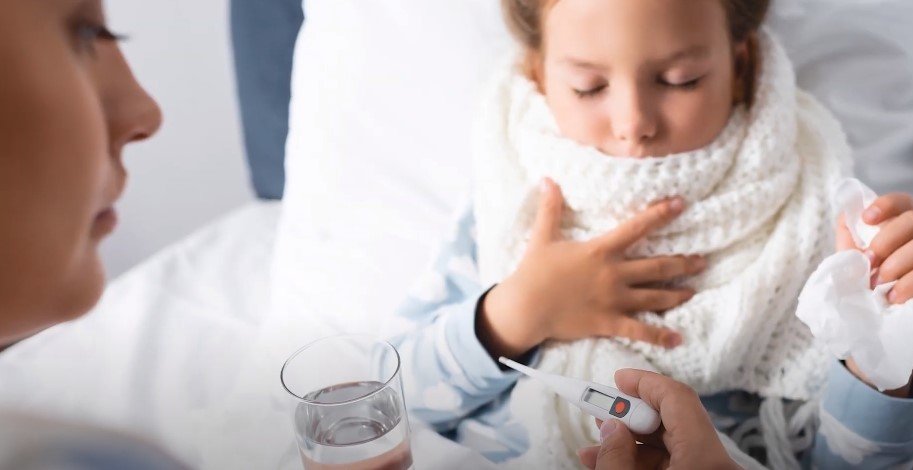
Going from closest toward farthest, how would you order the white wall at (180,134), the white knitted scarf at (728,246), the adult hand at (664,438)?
the adult hand at (664,438), the white knitted scarf at (728,246), the white wall at (180,134)

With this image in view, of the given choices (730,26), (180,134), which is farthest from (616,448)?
(180,134)

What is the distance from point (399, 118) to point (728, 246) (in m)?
0.49

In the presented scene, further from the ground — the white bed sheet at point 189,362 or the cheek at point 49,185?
the cheek at point 49,185

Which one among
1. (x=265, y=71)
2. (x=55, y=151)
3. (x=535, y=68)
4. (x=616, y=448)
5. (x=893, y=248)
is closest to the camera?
(x=55, y=151)

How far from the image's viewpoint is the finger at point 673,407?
0.56m

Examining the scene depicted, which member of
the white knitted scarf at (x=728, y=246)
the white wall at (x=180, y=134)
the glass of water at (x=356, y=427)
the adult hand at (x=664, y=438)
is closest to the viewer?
the adult hand at (x=664, y=438)

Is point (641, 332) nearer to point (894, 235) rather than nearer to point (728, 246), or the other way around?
point (728, 246)

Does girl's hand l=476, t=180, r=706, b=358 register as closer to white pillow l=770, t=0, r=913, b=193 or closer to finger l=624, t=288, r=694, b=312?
finger l=624, t=288, r=694, b=312

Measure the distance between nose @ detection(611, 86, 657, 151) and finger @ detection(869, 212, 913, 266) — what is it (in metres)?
0.22

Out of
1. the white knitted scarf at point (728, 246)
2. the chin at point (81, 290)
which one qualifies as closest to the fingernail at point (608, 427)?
the white knitted scarf at point (728, 246)

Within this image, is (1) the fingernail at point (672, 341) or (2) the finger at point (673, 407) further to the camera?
(1) the fingernail at point (672, 341)

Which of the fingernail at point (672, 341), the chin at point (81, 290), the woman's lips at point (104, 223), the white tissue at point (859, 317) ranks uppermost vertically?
the woman's lips at point (104, 223)

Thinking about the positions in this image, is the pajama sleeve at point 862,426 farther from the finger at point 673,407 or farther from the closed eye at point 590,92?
the closed eye at point 590,92

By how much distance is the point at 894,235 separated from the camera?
0.66 m
